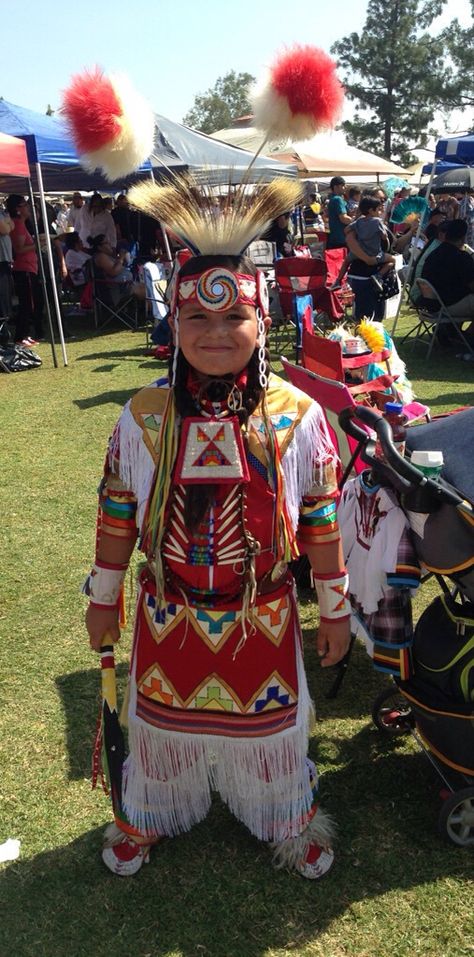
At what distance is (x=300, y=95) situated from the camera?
210cm

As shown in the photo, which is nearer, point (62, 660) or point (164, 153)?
point (62, 660)

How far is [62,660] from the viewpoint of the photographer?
331 centimetres

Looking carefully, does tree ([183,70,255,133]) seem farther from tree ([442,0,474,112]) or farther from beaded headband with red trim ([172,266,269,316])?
beaded headband with red trim ([172,266,269,316])

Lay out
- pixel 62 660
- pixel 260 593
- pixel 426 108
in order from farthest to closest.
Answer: pixel 426 108
pixel 62 660
pixel 260 593

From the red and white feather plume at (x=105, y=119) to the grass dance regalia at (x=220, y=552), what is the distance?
359 millimetres

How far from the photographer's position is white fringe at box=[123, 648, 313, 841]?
2.09 meters

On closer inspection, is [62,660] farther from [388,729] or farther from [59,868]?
[388,729]

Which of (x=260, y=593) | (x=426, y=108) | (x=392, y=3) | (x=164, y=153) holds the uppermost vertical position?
(x=392, y=3)

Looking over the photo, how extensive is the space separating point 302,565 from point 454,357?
596 cm

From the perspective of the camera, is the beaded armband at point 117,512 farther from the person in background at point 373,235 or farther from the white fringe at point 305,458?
the person in background at point 373,235

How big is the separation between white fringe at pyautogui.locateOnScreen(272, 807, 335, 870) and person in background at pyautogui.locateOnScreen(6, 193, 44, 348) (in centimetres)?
915

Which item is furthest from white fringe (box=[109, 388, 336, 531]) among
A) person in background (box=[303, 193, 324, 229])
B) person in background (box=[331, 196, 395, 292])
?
person in background (box=[303, 193, 324, 229])

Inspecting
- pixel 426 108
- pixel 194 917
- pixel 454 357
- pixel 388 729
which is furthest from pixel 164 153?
pixel 426 108

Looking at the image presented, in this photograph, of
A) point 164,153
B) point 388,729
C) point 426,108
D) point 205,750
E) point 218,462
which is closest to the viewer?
point 218,462
